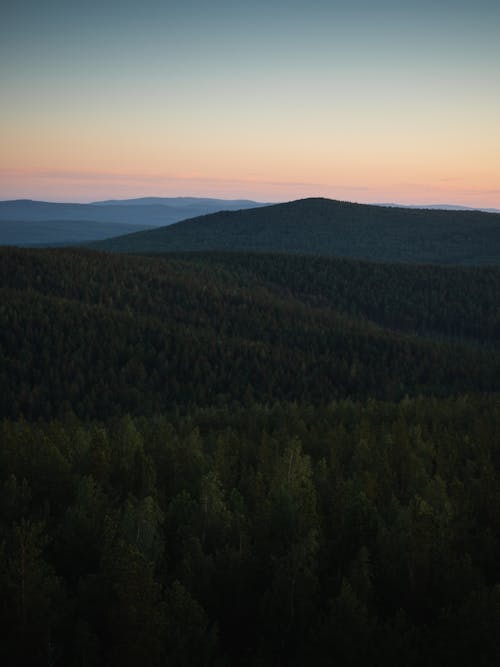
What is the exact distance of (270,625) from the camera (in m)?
8.33

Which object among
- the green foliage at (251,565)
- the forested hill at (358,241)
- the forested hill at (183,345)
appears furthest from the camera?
the forested hill at (358,241)

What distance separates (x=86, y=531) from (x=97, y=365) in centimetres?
3296

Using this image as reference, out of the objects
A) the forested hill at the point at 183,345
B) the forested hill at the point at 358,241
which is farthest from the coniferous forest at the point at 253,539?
the forested hill at the point at 358,241

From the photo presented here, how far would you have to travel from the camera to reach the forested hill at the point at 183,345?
39312 mm

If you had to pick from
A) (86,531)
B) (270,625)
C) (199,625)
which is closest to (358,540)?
(270,625)

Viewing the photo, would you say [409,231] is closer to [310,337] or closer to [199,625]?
[310,337]

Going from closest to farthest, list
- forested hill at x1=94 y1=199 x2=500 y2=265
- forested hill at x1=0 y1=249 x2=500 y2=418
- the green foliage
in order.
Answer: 1. the green foliage
2. forested hill at x1=0 y1=249 x2=500 y2=418
3. forested hill at x1=94 y1=199 x2=500 y2=265

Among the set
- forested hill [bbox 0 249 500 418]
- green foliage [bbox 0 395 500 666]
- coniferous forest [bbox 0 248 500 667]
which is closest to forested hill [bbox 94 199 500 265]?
forested hill [bbox 0 249 500 418]

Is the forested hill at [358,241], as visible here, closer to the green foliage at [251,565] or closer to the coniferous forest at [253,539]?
the coniferous forest at [253,539]

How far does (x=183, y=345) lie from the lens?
47312mm

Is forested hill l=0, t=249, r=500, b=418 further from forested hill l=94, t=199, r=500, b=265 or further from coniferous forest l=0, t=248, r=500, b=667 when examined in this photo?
forested hill l=94, t=199, r=500, b=265

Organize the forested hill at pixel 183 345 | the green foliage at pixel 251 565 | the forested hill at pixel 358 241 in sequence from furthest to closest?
1. the forested hill at pixel 358 241
2. the forested hill at pixel 183 345
3. the green foliage at pixel 251 565

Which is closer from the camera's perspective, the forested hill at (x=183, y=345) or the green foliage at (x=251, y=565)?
the green foliage at (x=251, y=565)

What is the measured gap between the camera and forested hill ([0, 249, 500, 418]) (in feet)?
129
